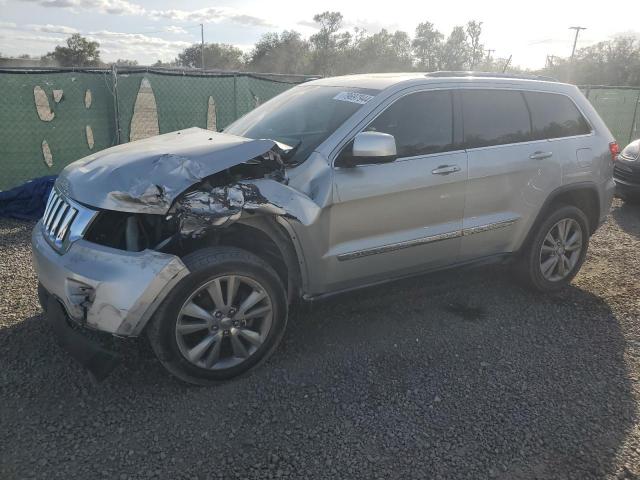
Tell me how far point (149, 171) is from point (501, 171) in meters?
2.60

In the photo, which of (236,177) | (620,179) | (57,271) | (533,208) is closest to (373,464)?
(236,177)

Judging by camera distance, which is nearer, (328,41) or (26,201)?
(26,201)

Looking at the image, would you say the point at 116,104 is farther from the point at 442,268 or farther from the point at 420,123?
the point at 442,268

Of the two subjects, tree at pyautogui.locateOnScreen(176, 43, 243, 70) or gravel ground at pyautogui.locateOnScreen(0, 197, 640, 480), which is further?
tree at pyautogui.locateOnScreen(176, 43, 243, 70)

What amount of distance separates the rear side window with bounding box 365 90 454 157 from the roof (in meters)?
0.14

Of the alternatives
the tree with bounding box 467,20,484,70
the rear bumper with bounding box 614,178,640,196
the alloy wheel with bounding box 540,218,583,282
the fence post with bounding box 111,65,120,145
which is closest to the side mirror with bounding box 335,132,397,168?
the alloy wheel with bounding box 540,218,583,282

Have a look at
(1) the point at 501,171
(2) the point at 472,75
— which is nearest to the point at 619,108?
(2) the point at 472,75

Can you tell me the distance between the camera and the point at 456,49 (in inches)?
2322

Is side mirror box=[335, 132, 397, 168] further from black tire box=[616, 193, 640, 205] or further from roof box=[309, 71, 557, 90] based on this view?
black tire box=[616, 193, 640, 205]

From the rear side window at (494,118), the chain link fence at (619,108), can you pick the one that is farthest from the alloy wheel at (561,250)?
the chain link fence at (619,108)

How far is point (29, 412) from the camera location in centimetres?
282

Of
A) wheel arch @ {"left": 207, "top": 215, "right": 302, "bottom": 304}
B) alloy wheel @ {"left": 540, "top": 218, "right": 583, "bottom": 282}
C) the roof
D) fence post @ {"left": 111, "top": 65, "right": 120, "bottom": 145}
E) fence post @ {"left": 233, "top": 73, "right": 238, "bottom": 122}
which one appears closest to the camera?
wheel arch @ {"left": 207, "top": 215, "right": 302, "bottom": 304}

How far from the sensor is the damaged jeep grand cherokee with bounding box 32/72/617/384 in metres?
2.82


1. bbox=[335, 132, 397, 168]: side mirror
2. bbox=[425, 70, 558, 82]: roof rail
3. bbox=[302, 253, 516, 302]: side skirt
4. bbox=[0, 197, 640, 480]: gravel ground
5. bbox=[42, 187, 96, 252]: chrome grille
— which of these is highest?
bbox=[425, 70, 558, 82]: roof rail
